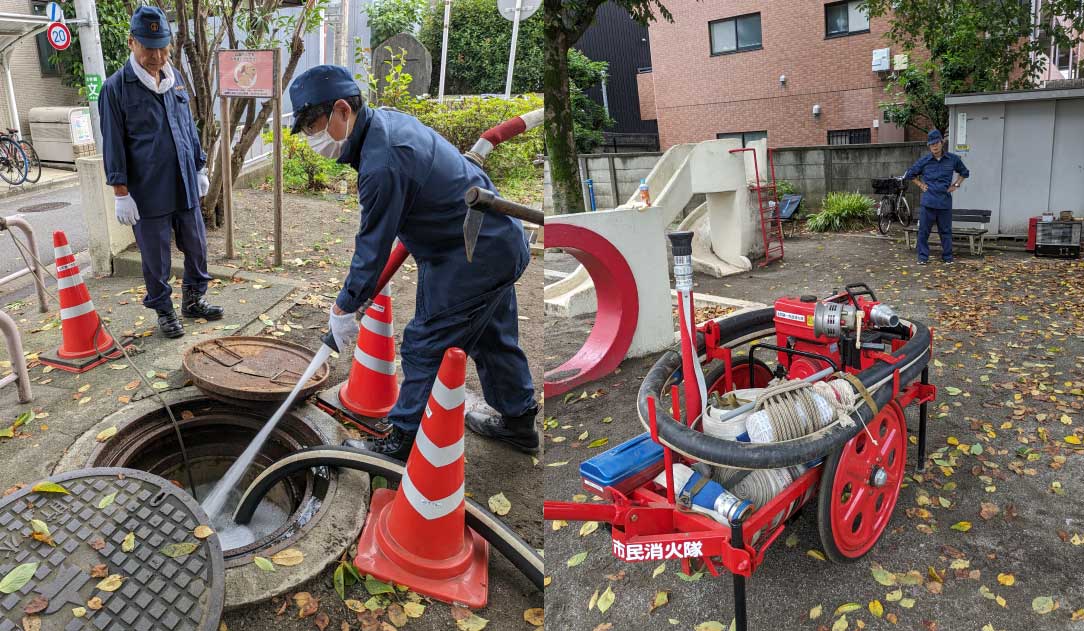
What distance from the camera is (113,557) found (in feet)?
8.46

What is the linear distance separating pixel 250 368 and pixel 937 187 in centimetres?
912

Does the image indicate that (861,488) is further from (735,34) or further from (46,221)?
(735,34)

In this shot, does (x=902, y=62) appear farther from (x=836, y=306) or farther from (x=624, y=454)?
(x=624, y=454)

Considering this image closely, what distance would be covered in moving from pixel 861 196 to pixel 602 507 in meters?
12.7

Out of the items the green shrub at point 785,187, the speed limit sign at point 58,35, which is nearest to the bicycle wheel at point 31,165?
the speed limit sign at point 58,35

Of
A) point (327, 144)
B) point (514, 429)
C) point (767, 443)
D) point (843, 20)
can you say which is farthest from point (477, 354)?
point (843, 20)

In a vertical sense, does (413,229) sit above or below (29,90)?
below

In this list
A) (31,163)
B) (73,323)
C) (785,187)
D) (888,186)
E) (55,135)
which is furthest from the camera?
(785,187)

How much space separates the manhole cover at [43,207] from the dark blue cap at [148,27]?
7.13 meters

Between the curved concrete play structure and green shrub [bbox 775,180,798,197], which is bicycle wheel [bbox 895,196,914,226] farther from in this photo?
the curved concrete play structure

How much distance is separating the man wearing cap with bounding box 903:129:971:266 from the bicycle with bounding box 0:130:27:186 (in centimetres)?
1291

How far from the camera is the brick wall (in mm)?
15648

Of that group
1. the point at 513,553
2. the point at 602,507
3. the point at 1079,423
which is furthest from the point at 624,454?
the point at 1079,423

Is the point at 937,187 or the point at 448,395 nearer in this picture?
the point at 448,395
